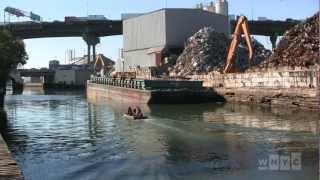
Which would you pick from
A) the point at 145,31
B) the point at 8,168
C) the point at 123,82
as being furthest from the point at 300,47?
the point at 145,31

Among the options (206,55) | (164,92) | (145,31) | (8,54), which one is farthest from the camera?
(145,31)

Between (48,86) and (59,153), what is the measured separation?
170229 millimetres

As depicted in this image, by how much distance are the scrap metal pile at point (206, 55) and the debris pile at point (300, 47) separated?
30486mm

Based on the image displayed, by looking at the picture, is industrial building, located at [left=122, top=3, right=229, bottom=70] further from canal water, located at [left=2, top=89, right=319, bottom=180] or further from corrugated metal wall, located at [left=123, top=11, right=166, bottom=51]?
canal water, located at [left=2, top=89, right=319, bottom=180]

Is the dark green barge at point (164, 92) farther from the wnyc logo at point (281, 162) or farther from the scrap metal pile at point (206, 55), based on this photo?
the wnyc logo at point (281, 162)

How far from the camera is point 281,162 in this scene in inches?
1071

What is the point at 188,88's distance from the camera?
80.4 metres

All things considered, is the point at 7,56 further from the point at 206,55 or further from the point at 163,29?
the point at 163,29

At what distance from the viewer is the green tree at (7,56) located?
62.8 metres

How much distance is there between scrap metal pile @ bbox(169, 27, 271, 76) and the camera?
113 meters

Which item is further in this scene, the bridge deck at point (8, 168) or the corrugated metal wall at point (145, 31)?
the corrugated metal wall at point (145, 31)

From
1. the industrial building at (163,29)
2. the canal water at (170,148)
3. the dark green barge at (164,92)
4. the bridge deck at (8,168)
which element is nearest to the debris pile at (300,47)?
the dark green barge at (164,92)

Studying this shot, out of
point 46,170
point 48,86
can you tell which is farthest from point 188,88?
point 48,86

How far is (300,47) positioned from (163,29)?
206ft
